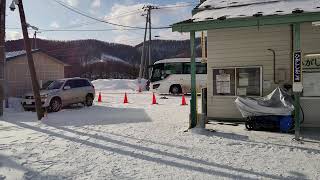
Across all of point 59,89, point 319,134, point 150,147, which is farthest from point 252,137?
point 59,89

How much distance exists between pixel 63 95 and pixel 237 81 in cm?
941

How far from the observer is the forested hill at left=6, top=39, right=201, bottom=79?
73.6 metres

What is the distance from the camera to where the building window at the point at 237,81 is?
39.2ft

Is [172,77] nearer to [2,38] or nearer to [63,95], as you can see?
[63,95]

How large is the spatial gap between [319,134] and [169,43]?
97510 mm

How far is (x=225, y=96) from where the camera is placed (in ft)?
40.5

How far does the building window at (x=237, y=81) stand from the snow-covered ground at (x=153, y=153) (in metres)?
1.45

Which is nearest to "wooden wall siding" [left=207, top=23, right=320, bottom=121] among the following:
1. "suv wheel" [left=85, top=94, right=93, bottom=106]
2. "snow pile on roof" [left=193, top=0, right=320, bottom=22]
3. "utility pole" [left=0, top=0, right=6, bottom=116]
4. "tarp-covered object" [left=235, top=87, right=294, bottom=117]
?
"snow pile on roof" [left=193, top=0, right=320, bottom=22]

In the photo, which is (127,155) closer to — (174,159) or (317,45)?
(174,159)

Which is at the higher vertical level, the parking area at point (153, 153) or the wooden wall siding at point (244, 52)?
the wooden wall siding at point (244, 52)

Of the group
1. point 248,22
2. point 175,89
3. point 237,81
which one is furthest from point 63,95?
point 175,89

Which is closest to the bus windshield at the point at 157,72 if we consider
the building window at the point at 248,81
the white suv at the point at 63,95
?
the white suv at the point at 63,95

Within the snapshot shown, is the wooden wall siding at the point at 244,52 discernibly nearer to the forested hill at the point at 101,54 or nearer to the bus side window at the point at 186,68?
the bus side window at the point at 186,68

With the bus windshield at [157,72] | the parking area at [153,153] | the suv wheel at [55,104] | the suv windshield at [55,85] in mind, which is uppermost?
the bus windshield at [157,72]
